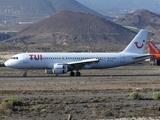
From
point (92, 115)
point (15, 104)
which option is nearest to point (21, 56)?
point (15, 104)

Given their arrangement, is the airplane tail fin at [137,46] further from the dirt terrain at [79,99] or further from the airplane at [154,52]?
the airplane at [154,52]

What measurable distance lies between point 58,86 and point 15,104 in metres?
13.5

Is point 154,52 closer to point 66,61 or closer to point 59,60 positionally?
point 66,61

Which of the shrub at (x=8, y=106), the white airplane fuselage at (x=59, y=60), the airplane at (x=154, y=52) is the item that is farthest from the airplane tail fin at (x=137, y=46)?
the shrub at (x=8, y=106)

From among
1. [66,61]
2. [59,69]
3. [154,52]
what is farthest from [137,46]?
[154,52]

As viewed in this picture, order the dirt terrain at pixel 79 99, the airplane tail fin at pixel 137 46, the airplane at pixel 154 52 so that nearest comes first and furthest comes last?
the dirt terrain at pixel 79 99 < the airplane tail fin at pixel 137 46 < the airplane at pixel 154 52

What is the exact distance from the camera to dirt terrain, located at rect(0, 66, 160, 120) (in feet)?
107

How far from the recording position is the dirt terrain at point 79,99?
3250 centimetres

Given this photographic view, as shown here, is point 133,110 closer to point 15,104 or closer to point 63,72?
point 15,104

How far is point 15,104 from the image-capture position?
35625 millimetres

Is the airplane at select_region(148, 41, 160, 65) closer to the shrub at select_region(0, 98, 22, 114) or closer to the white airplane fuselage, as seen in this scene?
the white airplane fuselage

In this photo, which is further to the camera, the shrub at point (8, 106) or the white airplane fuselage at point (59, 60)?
the white airplane fuselage at point (59, 60)

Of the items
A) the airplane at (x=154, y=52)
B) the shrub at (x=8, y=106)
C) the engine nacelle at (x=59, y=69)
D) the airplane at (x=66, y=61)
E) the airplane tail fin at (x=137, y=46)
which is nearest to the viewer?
the shrub at (x=8, y=106)

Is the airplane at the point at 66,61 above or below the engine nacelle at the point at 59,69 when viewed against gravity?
above
